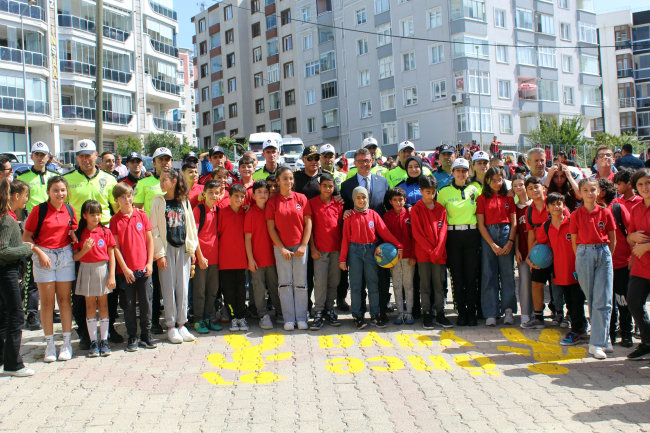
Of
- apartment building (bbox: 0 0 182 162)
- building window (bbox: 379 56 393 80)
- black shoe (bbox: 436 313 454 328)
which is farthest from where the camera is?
building window (bbox: 379 56 393 80)

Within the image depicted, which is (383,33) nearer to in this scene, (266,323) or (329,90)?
(329,90)

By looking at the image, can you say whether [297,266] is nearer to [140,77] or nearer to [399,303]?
[399,303]

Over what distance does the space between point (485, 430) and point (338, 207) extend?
12.5 feet

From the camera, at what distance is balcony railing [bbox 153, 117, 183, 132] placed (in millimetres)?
44491

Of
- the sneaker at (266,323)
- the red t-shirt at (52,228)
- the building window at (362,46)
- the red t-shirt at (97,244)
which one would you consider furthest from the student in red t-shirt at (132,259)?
the building window at (362,46)

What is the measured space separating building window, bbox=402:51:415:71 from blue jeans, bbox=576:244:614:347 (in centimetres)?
3573

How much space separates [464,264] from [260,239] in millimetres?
A: 2756

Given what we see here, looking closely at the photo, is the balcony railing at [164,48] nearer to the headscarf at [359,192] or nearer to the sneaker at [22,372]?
the headscarf at [359,192]

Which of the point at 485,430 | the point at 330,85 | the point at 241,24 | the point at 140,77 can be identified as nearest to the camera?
the point at 485,430

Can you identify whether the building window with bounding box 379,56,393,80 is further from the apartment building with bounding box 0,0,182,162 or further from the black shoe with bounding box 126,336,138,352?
the black shoe with bounding box 126,336,138,352

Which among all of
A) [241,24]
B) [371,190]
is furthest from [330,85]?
[371,190]

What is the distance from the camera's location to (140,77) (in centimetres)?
4212

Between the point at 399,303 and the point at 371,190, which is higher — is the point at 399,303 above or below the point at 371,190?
below

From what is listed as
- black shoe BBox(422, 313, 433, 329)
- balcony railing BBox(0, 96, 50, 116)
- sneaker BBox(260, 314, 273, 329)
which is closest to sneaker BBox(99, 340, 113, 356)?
sneaker BBox(260, 314, 273, 329)
